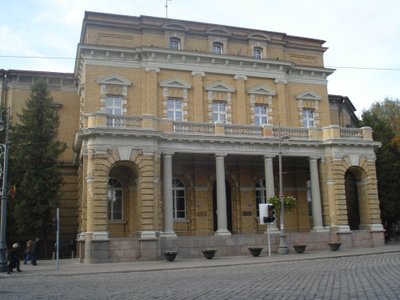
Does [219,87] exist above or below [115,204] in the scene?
above

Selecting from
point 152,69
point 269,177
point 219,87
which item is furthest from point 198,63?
point 269,177

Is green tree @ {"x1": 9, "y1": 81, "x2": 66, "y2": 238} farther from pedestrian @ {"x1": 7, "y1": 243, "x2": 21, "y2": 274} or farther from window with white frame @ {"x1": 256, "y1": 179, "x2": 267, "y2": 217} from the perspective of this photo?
window with white frame @ {"x1": 256, "y1": 179, "x2": 267, "y2": 217}

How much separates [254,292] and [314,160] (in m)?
22.5

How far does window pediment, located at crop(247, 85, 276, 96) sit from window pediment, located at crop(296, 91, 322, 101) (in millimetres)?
2436

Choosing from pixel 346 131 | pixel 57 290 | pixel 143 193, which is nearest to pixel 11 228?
pixel 143 193

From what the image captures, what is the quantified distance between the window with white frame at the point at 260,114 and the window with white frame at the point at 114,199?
11.5 meters

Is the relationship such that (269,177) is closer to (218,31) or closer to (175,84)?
(175,84)

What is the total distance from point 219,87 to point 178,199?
347 inches

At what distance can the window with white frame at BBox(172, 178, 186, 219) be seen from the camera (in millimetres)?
33562

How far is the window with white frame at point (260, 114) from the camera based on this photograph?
36281mm

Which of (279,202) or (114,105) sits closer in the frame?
(279,202)

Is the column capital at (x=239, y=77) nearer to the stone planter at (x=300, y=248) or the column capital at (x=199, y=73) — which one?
the column capital at (x=199, y=73)

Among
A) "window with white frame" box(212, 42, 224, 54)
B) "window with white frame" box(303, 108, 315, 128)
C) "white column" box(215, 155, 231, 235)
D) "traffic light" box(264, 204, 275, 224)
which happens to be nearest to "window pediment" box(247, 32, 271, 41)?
"window with white frame" box(212, 42, 224, 54)

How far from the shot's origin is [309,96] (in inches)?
1499
